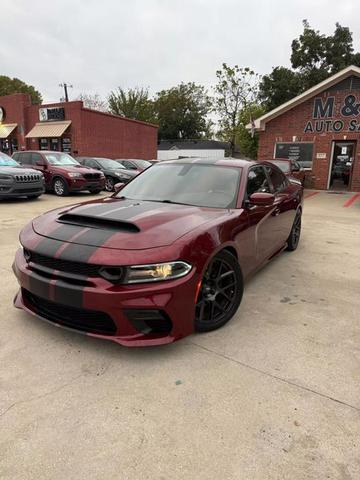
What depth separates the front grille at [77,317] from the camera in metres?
2.48

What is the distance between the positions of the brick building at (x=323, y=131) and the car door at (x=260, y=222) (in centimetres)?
1341

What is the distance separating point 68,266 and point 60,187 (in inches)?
401

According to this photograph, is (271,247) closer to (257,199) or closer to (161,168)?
(257,199)

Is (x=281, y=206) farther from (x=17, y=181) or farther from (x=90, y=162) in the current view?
(x=90, y=162)

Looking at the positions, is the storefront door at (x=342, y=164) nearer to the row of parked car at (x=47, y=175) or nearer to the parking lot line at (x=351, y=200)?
the parking lot line at (x=351, y=200)

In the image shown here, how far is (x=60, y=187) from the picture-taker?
12.0 metres

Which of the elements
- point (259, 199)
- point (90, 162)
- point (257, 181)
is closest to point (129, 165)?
point (90, 162)

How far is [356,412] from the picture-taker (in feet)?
6.97

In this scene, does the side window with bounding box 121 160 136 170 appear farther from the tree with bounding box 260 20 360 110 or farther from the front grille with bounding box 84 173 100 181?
the tree with bounding box 260 20 360 110

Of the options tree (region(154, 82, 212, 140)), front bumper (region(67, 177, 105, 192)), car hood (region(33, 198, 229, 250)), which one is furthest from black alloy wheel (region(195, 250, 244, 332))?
tree (region(154, 82, 212, 140))

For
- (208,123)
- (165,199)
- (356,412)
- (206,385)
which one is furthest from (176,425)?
(208,123)

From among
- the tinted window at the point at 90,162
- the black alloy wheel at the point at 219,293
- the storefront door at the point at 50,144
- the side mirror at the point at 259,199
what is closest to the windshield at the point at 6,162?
the tinted window at the point at 90,162

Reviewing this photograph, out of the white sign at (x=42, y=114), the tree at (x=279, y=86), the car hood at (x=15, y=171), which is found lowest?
the car hood at (x=15, y=171)

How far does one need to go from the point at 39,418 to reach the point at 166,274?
1120mm
